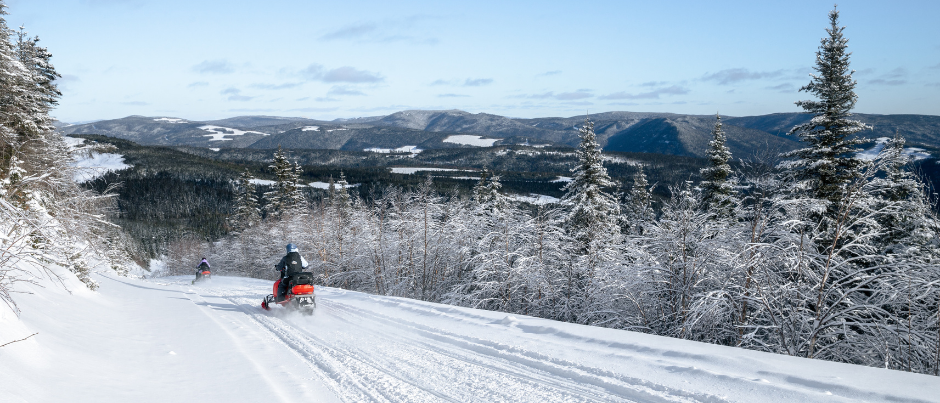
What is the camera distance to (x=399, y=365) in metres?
5.94

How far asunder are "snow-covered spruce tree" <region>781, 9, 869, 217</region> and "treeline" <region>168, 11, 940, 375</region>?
50mm

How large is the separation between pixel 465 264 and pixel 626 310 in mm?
6992

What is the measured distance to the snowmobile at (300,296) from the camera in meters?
9.82

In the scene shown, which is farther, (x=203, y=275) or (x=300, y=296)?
(x=203, y=275)

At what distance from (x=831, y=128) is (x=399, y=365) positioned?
16.8m

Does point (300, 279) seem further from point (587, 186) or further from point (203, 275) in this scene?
point (203, 275)

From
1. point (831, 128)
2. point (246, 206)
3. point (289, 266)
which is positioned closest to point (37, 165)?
point (289, 266)

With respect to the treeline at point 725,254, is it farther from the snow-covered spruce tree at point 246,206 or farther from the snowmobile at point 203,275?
Answer: the snow-covered spruce tree at point 246,206

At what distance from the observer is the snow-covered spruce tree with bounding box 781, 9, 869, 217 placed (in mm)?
14523

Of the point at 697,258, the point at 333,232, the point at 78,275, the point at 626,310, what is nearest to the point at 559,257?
the point at 626,310

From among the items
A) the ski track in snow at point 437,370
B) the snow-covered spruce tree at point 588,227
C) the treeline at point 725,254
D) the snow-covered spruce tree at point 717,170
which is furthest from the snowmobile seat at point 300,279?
the snow-covered spruce tree at point 717,170

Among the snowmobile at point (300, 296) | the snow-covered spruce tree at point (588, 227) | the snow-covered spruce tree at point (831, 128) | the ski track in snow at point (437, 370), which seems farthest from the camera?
the snow-covered spruce tree at point (831, 128)

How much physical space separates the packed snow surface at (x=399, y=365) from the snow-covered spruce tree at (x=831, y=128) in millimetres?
12604

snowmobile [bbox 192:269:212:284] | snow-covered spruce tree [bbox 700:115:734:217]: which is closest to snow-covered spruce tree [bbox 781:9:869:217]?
snow-covered spruce tree [bbox 700:115:734:217]
